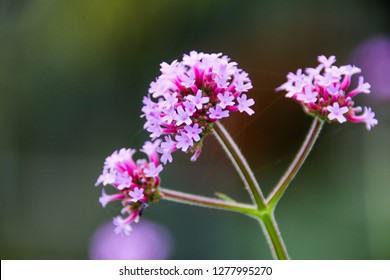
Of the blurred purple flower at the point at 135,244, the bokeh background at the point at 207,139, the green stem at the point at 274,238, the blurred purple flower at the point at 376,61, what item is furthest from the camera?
the bokeh background at the point at 207,139

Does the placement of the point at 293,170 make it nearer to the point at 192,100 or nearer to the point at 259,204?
the point at 259,204

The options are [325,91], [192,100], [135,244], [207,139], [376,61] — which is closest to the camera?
[192,100]

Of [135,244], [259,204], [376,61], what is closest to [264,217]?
[259,204]

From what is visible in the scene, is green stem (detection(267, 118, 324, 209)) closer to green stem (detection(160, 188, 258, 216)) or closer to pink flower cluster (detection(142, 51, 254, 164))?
green stem (detection(160, 188, 258, 216))

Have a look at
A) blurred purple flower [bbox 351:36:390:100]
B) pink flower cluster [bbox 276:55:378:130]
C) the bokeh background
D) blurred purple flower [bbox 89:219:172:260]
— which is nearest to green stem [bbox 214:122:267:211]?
pink flower cluster [bbox 276:55:378:130]

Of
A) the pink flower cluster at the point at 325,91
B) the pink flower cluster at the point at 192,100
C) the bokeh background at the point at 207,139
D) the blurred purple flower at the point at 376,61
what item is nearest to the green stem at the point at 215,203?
the pink flower cluster at the point at 192,100

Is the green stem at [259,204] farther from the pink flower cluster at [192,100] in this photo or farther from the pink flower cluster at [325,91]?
the pink flower cluster at [325,91]

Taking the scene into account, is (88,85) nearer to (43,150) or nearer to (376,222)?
(43,150)
